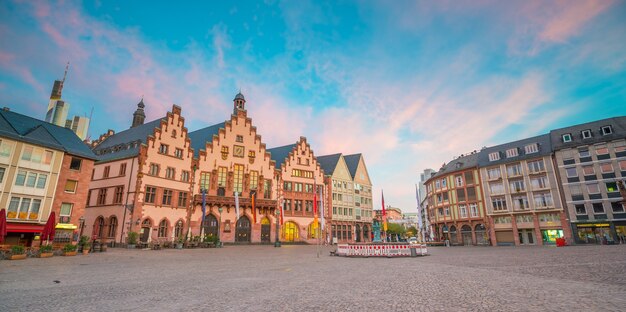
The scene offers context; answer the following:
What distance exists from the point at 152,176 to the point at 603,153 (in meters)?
68.7

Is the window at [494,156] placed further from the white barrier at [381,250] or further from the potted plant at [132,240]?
the potted plant at [132,240]

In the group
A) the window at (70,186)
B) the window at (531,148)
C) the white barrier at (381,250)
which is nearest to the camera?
the white barrier at (381,250)

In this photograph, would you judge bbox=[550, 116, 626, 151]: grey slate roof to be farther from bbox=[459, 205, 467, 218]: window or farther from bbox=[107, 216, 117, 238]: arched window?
bbox=[107, 216, 117, 238]: arched window

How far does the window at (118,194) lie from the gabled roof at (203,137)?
11.4m

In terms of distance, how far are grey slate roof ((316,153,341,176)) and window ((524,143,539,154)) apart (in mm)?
36081

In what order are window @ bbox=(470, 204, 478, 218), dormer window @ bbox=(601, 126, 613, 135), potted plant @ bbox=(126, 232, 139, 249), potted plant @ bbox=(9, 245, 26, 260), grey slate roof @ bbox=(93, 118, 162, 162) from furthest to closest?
1. window @ bbox=(470, 204, 478, 218)
2. dormer window @ bbox=(601, 126, 613, 135)
3. grey slate roof @ bbox=(93, 118, 162, 162)
4. potted plant @ bbox=(126, 232, 139, 249)
5. potted plant @ bbox=(9, 245, 26, 260)

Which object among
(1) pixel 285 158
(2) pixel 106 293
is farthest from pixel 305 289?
(1) pixel 285 158

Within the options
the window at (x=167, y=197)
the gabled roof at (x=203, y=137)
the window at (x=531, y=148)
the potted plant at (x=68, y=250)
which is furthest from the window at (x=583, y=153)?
the potted plant at (x=68, y=250)

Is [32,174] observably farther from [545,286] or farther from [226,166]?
[545,286]

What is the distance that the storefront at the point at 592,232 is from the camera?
46312mm

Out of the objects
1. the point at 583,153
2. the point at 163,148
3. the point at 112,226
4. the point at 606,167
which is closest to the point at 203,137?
the point at 163,148

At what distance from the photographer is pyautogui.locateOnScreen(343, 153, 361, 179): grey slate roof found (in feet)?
237

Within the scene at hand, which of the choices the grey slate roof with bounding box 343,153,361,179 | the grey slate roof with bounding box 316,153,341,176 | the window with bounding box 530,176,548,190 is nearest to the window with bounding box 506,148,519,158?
the window with bounding box 530,176,548,190

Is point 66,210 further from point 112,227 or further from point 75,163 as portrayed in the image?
point 112,227
